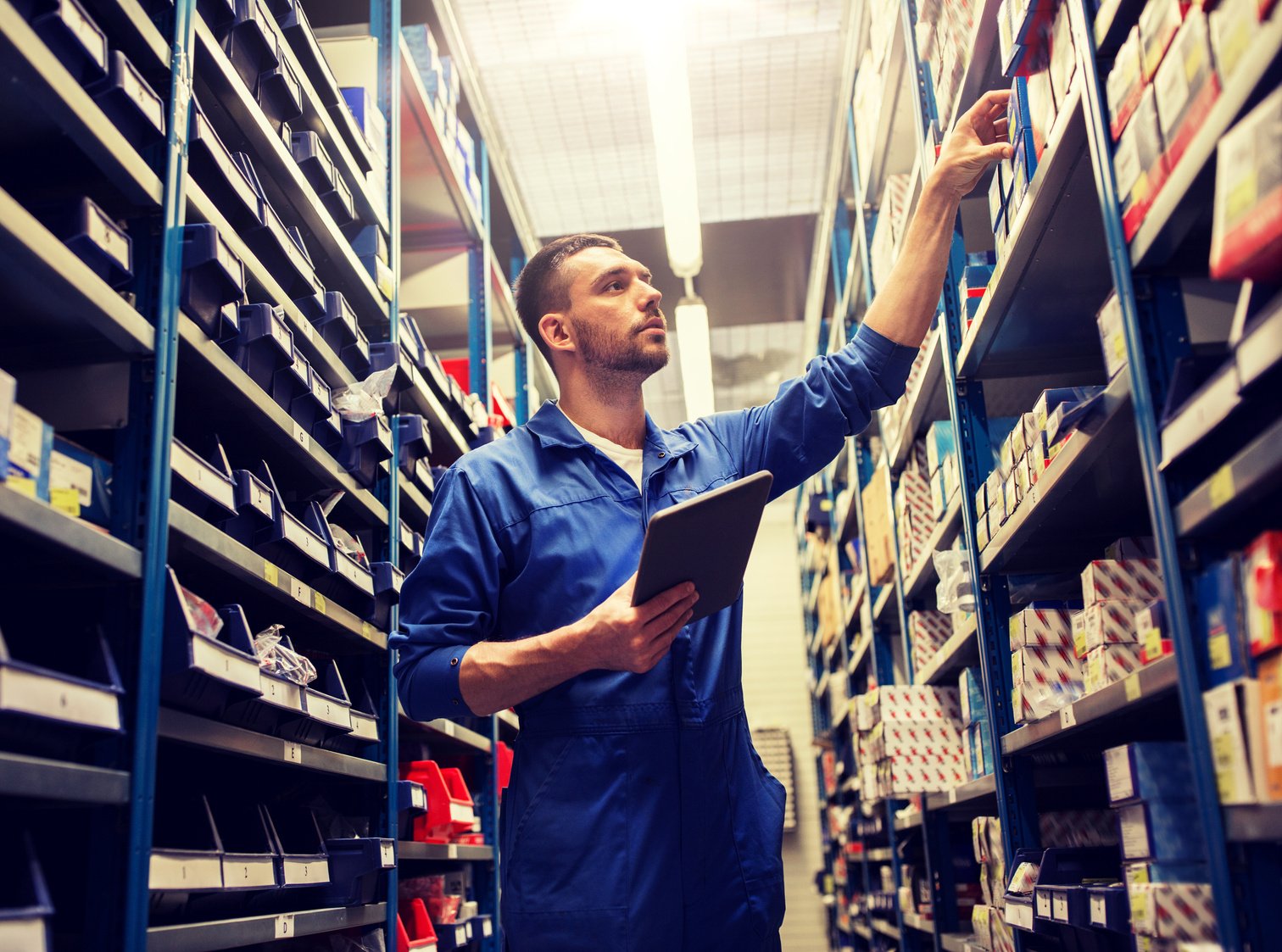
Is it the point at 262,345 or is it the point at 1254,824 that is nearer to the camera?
the point at 1254,824

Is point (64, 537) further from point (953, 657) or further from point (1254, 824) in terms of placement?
point (953, 657)

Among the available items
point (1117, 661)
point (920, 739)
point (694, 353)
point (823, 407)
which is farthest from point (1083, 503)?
point (694, 353)

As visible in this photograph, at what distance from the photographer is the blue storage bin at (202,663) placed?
1.90m

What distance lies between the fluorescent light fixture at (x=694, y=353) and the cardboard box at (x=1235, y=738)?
174 inches

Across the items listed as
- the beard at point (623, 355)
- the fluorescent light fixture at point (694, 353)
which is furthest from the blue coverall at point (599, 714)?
the fluorescent light fixture at point (694, 353)

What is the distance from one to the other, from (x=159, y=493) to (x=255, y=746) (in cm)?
66

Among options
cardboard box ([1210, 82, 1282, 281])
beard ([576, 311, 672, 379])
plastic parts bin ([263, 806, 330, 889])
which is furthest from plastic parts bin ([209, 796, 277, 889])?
cardboard box ([1210, 82, 1282, 281])

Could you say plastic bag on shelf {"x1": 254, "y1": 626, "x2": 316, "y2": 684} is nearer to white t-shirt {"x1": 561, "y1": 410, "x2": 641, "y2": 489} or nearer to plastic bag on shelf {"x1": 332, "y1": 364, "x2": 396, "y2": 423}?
plastic bag on shelf {"x1": 332, "y1": 364, "x2": 396, "y2": 423}

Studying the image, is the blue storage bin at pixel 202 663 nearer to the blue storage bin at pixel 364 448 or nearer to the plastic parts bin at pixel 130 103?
the plastic parts bin at pixel 130 103

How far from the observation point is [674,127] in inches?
166

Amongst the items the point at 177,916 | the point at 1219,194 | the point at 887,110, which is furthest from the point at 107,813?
the point at 887,110

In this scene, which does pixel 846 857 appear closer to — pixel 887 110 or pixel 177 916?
pixel 887 110

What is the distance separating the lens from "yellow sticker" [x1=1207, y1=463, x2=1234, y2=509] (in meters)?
1.39

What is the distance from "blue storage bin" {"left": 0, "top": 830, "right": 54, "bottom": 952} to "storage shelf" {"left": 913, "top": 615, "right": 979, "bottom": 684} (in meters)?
2.19
